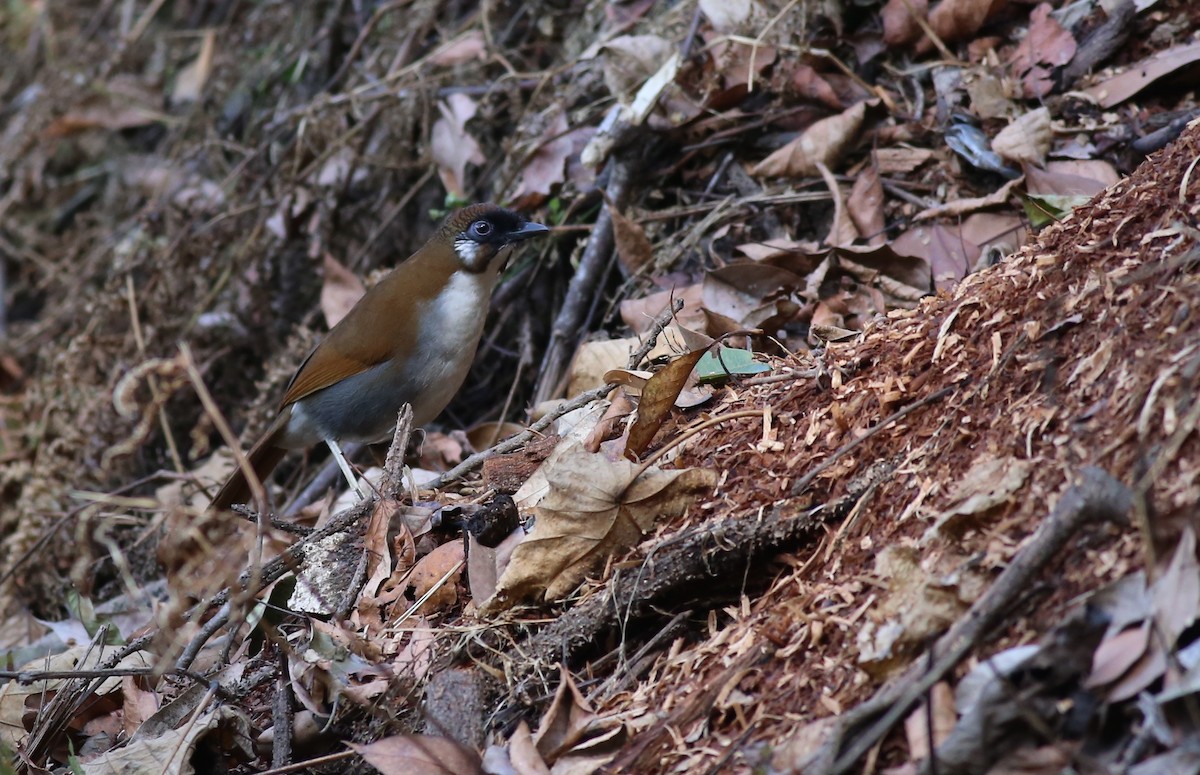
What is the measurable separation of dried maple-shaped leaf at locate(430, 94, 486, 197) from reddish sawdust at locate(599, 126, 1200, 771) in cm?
287

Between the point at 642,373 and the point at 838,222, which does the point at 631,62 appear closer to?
the point at 838,222

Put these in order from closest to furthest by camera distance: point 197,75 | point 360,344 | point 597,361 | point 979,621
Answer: point 979,621
point 597,361
point 360,344
point 197,75

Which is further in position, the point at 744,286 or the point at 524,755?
the point at 744,286

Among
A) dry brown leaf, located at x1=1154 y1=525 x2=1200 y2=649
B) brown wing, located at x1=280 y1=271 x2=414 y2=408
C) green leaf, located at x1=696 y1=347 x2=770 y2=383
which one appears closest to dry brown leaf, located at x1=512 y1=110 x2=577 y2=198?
brown wing, located at x1=280 y1=271 x2=414 y2=408

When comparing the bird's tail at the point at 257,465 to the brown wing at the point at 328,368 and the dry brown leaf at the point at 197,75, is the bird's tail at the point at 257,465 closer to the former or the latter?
the brown wing at the point at 328,368

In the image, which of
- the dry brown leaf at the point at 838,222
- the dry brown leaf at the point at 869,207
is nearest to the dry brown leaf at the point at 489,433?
the dry brown leaf at the point at 838,222

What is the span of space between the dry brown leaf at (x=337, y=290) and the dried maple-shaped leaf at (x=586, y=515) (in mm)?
3017

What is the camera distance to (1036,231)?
139 inches

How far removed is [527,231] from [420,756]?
2.75m

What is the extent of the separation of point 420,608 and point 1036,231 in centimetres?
221

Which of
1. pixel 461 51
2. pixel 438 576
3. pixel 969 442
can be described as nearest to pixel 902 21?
pixel 461 51

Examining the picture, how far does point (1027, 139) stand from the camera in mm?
3838

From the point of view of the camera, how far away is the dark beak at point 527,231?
15.3ft

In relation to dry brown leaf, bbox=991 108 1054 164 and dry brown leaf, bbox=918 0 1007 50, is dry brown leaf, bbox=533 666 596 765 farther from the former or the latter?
dry brown leaf, bbox=918 0 1007 50
